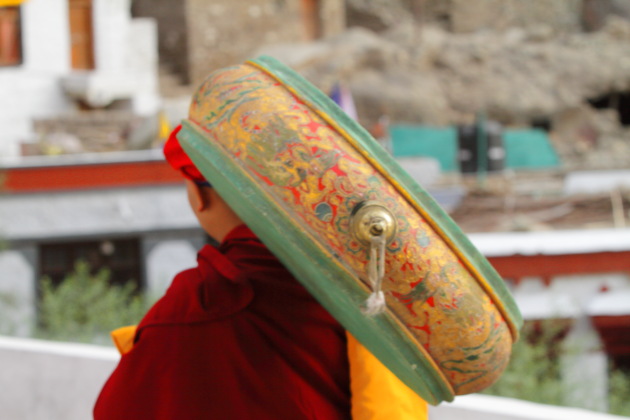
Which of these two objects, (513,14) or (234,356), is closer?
(234,356)

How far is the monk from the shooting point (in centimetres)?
149

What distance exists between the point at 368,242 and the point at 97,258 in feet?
28.9

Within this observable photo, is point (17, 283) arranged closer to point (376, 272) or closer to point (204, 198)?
point (204, 198)

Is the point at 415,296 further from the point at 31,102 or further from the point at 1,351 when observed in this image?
the point at 31,102

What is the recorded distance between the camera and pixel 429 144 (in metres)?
16.7

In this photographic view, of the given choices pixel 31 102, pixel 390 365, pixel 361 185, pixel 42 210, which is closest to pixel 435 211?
pixel 361 185

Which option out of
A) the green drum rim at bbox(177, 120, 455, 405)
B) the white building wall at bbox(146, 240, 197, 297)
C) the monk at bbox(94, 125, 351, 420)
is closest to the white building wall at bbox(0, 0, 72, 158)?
the white building wall at bbox(146, 240, 197, 297)

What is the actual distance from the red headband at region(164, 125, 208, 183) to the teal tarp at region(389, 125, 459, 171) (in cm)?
1467

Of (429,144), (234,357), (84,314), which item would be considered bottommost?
(429,144)

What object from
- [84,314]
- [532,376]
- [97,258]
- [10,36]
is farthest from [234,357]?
[10,36]

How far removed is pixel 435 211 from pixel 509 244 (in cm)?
522

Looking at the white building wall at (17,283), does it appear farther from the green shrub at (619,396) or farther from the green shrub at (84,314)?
the green shrub at (619,396)

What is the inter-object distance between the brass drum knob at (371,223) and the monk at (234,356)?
0.85ft

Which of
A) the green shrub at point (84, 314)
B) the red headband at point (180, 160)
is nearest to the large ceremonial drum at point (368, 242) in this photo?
the red headband at point (180, 160)
